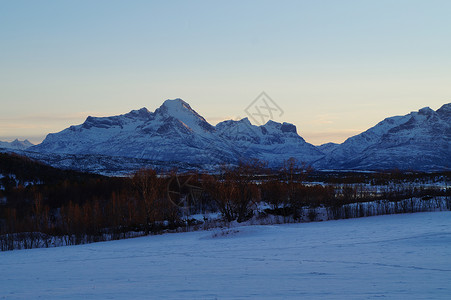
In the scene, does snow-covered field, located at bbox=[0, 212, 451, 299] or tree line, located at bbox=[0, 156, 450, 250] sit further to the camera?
tree line, located at bbox=[0, 156, 450, 250]

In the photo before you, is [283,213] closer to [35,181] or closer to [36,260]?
[36,260]

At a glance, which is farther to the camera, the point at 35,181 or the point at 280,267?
the point at 35,181

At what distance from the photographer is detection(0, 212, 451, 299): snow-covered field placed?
13.8 meters

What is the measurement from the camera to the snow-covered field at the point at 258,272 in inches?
544

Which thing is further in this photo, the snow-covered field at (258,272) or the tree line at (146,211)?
the tree line at (146,211)

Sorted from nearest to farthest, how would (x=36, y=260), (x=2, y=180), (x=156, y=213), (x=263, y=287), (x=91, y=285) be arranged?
(x=263, y=287) → (x=91, y=285) → (x=36, y=260) → (x=156, y=213) → (x=2, y=180)

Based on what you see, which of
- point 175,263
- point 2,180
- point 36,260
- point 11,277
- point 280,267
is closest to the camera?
point 280,267

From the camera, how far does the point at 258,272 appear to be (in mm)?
17422

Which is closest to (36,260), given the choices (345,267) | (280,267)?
(280,267)

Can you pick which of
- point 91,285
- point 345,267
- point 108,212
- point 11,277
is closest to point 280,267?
point 345,267

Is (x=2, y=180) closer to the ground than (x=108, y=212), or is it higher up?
higher up

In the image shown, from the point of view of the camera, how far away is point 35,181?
332 ft

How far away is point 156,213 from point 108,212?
8574mm

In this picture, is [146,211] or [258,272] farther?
[146,211]
